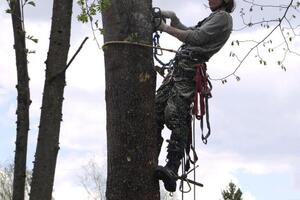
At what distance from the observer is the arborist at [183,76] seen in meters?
4.02

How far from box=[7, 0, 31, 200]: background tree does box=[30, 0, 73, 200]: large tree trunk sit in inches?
3.0

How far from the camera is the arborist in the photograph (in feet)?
13.2

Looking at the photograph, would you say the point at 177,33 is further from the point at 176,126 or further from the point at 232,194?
the point at 232,194

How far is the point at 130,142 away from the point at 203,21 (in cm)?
136

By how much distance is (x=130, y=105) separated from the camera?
350 centimetres

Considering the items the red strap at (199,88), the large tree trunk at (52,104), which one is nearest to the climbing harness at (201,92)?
the red strap at (199,88)

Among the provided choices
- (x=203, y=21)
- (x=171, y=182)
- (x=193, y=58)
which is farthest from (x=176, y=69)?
(x=171, y=182)

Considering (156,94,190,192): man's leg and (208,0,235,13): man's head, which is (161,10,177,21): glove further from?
(156,94,190,192): man's leg

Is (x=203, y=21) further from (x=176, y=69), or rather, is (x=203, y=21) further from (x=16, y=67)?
(x=16, y=67)

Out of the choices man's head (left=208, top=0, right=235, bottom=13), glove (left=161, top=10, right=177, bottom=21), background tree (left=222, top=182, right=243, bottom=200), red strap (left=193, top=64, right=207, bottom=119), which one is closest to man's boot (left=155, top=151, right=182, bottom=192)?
red strap (left=193, top=64, right=207, bottom=119)

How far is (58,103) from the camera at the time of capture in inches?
141

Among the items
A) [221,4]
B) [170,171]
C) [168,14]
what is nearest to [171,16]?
[168,14]

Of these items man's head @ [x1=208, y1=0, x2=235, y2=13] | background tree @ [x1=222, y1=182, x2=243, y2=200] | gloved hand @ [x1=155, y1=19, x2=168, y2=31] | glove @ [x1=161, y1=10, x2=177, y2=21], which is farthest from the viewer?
background tree @ [x1=222, y1=182, x2=243, y2=200]

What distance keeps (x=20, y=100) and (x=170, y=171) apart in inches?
40.2
